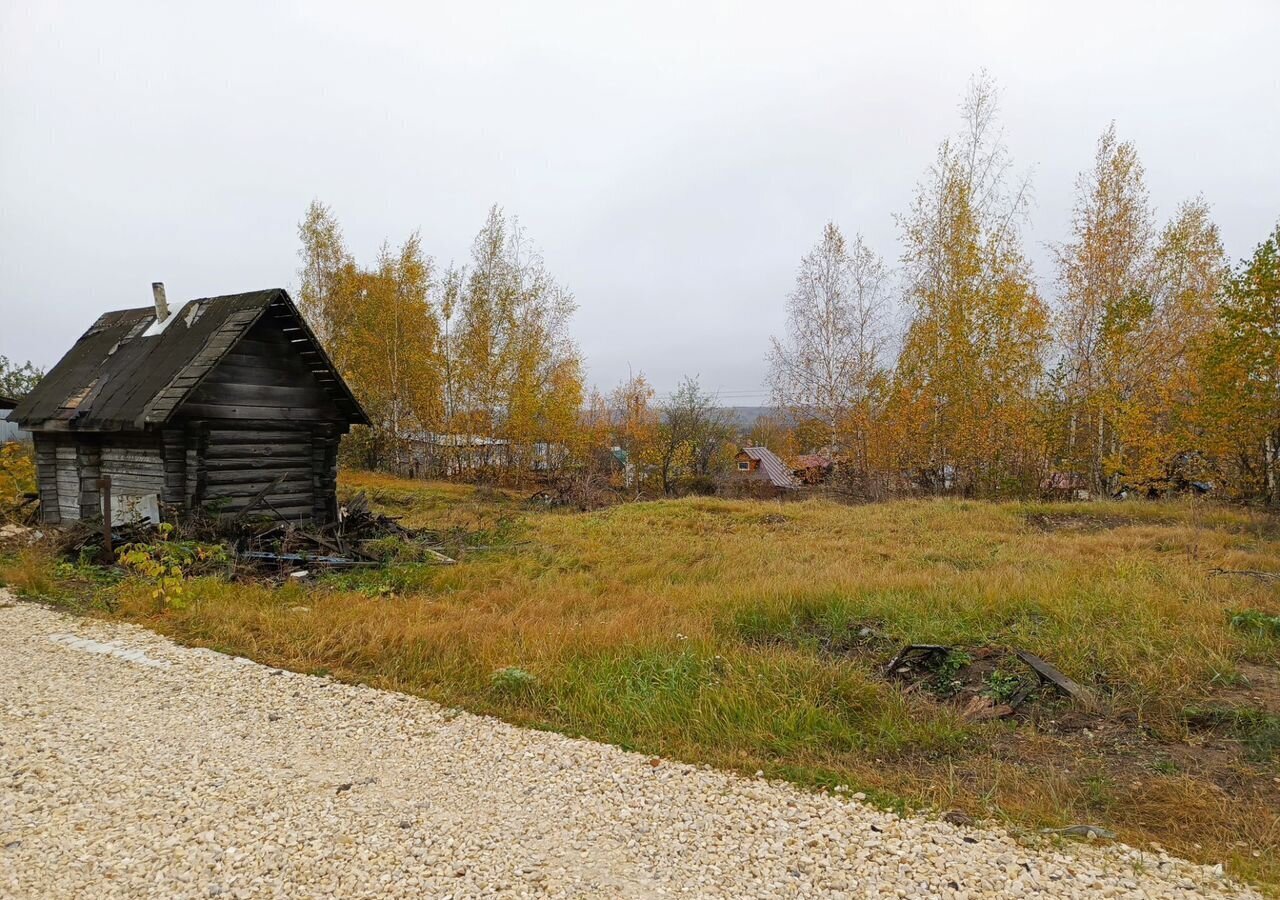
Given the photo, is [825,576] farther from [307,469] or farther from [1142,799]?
[307,469]

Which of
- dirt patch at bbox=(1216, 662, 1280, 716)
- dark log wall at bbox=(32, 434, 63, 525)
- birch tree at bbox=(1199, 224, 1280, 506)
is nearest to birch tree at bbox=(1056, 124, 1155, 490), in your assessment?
birch tree at bbox=(1199, 224, 1280, 506)

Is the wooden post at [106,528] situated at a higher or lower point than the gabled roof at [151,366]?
lower

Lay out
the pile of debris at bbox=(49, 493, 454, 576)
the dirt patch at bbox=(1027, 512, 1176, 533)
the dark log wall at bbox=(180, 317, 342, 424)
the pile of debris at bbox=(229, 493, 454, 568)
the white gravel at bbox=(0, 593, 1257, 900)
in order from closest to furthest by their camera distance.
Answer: the white gravel at bbox=(0, 593, 1257, 900) → the pile of debris at bbox=(49, 493, 454, 576) → the pile of debris at bbox=(229, 493, 454, 568) → the dark log wall at bbox=(180, 317, 342, 424) → the dirt patch at bbox=(1027, 512, 1176, 533)

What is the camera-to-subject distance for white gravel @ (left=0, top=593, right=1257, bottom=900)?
3104 mm

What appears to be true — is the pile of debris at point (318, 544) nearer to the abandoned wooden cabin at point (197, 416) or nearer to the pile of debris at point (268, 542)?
the pile of debris at point (268, 542)

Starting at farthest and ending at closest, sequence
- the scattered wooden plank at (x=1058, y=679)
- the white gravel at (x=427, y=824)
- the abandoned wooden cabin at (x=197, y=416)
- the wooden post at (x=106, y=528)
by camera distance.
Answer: the abandoned wooden cabin at (x=197, y=416) < the wooden post at (x=106, y=528) < the scattered wooden plank at (x=1058, y=679) < the white gravel at (x=427, y=824)

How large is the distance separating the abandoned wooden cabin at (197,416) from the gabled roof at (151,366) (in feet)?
0.09

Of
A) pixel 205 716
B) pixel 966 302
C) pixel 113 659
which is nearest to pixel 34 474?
pixel 113 659

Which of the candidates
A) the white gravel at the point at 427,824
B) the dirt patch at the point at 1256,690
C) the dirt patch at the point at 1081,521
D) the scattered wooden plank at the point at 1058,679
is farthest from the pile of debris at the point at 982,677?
the dirt patch at the point at 1081,521

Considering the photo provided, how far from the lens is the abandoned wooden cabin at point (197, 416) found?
11.5 metres

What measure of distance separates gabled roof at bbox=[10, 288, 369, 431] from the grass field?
3.00 meters

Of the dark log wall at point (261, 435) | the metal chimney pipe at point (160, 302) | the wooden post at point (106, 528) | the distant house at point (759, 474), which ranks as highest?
the metal chimney pipe at point (160, 302)

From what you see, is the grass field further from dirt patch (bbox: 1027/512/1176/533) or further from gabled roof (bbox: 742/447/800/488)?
gabled roof (bbox: 742/447/800/488)

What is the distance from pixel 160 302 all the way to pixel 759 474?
3224cm
